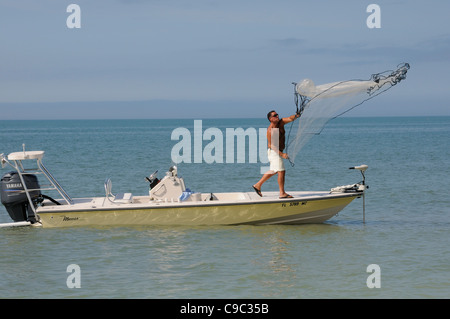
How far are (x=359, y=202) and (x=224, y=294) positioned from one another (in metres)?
10.5

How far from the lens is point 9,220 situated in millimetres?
16562

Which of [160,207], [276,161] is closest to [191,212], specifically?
[160,207]

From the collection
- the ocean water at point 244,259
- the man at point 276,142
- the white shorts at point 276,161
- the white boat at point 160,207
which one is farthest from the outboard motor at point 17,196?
the white shorts at point 276,161

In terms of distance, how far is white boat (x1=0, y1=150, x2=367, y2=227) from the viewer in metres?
13.8

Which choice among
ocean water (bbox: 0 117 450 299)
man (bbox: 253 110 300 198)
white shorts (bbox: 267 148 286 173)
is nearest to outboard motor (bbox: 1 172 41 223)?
ocean water (bbox: 0 117 450 299)

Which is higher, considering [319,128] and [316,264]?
[319,128]

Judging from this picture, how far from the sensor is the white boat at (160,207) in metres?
13.8

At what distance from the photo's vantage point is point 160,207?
1370 cm

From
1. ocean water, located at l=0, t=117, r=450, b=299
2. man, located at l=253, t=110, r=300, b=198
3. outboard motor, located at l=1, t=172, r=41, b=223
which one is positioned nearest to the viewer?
ocean water, located at l=0, t=117, r=450, b=299

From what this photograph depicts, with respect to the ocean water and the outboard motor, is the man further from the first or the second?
the outboard motor

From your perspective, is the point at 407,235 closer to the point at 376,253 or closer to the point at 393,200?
the point at 376,253

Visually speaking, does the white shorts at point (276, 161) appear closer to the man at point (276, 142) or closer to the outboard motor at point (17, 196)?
the man at point (276, 142)

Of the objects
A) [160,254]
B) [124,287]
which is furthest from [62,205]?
[124,287]

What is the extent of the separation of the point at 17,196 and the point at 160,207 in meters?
3.08
